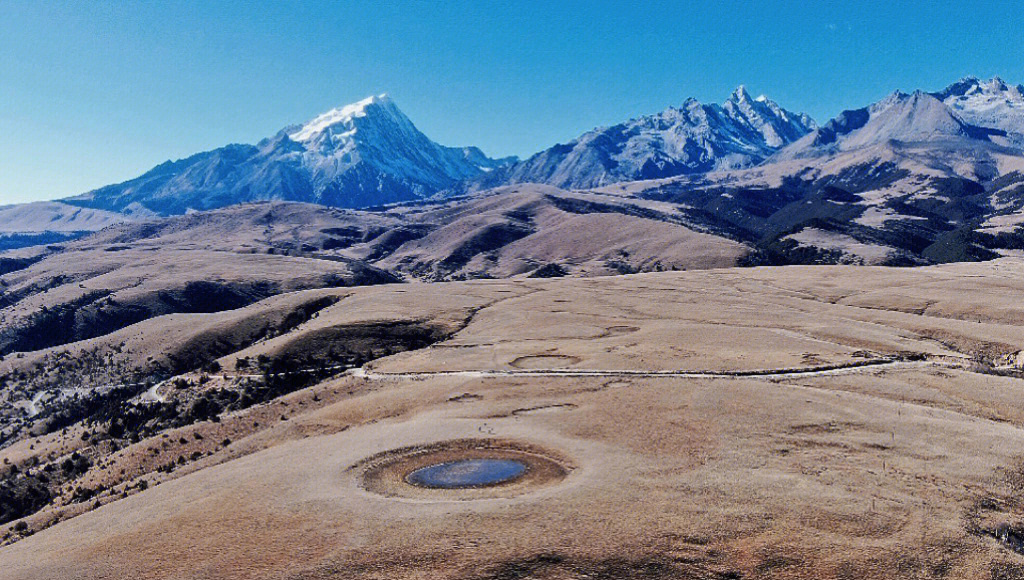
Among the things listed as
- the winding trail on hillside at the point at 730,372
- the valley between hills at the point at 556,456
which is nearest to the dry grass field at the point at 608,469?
the valley between hills at the point at 556,456

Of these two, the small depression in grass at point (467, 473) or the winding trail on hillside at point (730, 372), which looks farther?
the winding trail on hillside at point (730, 372)

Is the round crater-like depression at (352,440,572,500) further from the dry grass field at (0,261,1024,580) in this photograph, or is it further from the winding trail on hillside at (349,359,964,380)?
the winding trail on hillside at (349,359,964,380)

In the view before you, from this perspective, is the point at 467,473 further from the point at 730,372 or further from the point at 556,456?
the point at 730,372

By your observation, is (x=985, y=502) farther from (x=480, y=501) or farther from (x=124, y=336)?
(x=124, y=336)

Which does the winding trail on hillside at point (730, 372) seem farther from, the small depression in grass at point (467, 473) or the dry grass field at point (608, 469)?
the small depression in grass at point (467, 473)

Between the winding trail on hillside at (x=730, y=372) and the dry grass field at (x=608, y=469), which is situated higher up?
the winding trail on hillside at (x=730, y=372)

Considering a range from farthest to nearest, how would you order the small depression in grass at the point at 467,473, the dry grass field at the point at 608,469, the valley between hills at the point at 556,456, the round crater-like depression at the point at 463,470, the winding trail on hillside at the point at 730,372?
the winding trail on hillside at the point at 730,372
the small depression in grass at the point at 467,473
the round crater-like depression at the point at 463,470
the valley between hills at the point at 556,456
the dry grass field at the point at 608,469

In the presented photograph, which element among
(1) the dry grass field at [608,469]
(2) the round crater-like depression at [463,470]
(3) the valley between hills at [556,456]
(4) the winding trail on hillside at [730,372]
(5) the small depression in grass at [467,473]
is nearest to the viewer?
(1) the dry grass field at [608,469]
